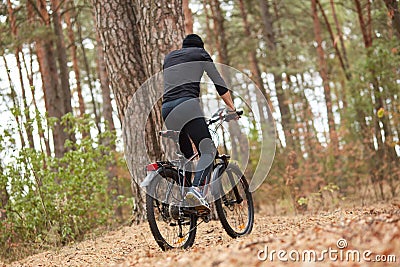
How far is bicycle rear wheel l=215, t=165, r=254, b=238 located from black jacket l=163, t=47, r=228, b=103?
1063 mm

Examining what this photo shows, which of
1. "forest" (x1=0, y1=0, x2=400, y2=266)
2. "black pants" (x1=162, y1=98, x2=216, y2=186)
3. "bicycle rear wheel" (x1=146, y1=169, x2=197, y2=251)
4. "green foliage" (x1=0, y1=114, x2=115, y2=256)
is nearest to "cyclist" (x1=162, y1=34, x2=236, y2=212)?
"black pants" (x1=162, y1=98, x2=216, y2=186)

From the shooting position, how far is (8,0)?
Result: 15.0m

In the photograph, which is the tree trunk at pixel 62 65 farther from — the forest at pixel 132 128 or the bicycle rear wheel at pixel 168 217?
the bicycle rear wheel at pixel 168 217

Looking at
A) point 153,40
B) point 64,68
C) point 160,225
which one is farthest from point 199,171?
point 64,68

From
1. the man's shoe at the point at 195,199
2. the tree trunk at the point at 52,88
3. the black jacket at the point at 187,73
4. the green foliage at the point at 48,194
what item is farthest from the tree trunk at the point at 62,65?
the man's shoe at the point at 195,199

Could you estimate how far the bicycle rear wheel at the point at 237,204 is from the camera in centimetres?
641

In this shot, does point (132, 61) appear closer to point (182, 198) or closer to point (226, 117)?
point (226, 117)

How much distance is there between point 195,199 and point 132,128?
3627 mm

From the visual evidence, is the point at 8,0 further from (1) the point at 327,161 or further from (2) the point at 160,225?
(2) the point at 160,225

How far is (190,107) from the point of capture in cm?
581

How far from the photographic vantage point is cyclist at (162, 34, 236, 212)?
5773mm

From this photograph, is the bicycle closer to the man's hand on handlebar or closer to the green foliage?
the man's hand on handlebar

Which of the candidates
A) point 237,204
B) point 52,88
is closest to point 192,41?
point 237,204

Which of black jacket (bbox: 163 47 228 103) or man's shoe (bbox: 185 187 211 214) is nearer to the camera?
man's shoe (bbox: 185 187 211 214)
